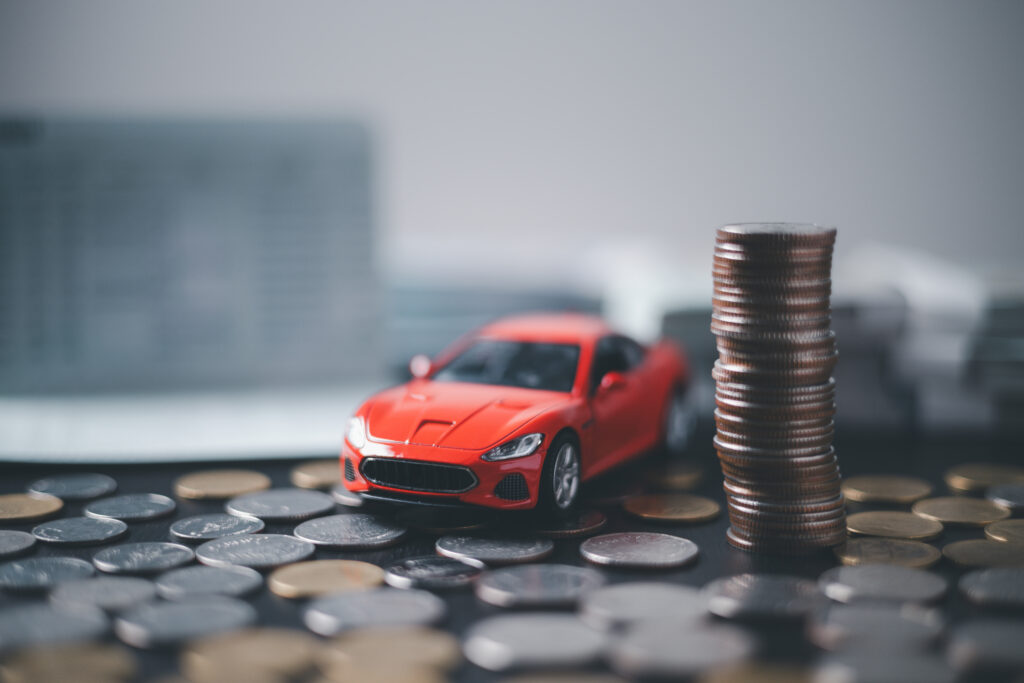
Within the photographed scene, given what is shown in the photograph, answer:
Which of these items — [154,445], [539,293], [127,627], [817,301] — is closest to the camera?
[127,627]

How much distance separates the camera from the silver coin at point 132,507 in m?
4.51

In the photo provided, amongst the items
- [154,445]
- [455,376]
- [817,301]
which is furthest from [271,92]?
[817,301]

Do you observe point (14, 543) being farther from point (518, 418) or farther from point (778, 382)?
point (778, 382)

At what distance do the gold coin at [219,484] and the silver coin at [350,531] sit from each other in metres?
0.57

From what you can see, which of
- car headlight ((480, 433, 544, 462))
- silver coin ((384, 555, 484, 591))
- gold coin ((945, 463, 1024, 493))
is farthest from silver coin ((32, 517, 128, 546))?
gold coin ((945, 463, 1024, 493))

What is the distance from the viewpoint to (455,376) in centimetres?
502

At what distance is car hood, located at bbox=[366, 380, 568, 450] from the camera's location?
4297 mm

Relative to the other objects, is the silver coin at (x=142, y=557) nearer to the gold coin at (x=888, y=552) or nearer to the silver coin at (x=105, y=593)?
the silver coin at (x=105, y=593)

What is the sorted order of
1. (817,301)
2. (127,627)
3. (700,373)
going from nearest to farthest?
(127,627) < (817,301) < (700,373)

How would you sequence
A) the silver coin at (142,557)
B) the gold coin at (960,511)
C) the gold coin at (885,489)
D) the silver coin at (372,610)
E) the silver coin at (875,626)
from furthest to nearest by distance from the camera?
the gold coin at (885,489), the gold coin at (960,511), the silver coin at (142,557), the silver coin at (372,610), the silver coin at (875,626)

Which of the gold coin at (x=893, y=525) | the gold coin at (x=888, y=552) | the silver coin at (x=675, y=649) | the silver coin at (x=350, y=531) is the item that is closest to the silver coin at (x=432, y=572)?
the silver coin at (x=350, y=531)

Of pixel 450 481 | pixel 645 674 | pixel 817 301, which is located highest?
pixel 817 301

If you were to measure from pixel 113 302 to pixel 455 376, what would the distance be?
2.51m

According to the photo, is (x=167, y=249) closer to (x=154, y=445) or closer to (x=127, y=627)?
(x=154, y=445)
